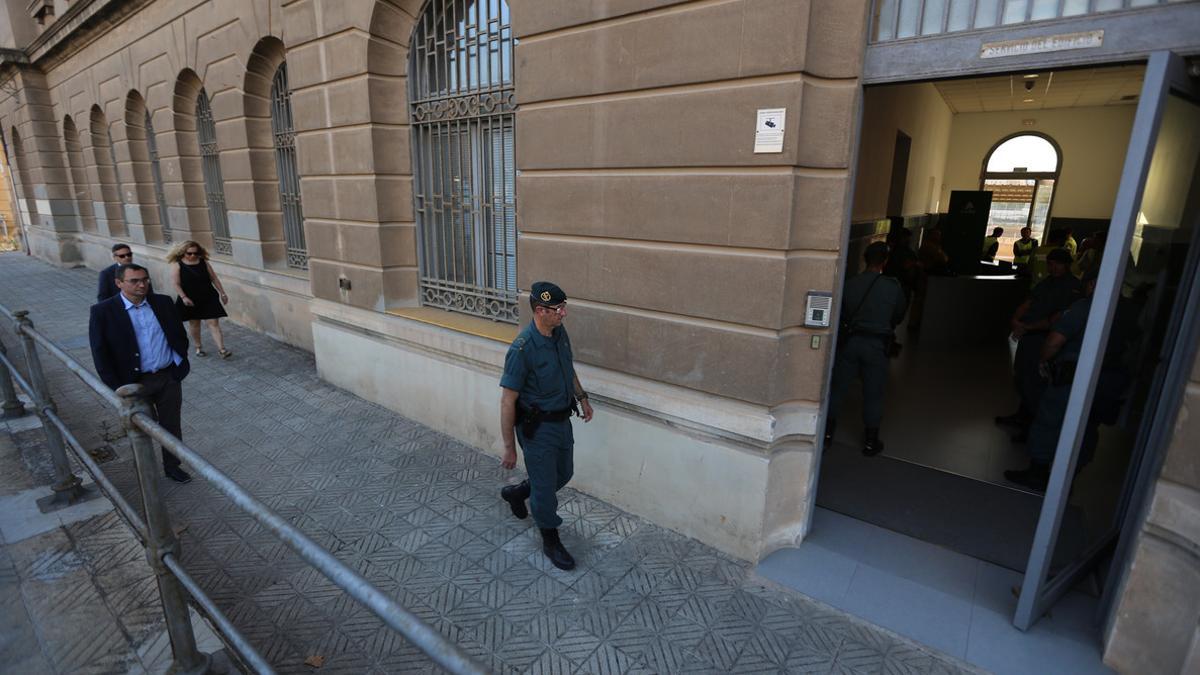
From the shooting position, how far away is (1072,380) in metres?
4.30

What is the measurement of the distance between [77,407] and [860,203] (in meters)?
9.57

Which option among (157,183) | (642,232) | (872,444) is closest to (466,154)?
(642,232)

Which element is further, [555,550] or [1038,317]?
[1038,317]

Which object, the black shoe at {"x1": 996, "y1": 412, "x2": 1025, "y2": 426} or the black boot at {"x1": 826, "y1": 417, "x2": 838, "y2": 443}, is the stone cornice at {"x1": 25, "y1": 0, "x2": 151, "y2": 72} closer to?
the black boot at {"x1": 826, "y1": 417, "x2": 838, "y2": 443}

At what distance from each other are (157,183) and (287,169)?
21.9 feet

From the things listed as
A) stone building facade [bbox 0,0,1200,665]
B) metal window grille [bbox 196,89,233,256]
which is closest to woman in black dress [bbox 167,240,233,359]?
stone building facade [bbox 0,0,1200,665]

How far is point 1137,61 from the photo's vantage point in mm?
2781

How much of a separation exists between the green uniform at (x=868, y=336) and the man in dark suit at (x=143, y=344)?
5527 millimetres

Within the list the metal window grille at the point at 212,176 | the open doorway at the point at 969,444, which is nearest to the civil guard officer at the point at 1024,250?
the open doorway at the point at 969,444

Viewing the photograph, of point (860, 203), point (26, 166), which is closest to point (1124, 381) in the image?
point (860, 203)

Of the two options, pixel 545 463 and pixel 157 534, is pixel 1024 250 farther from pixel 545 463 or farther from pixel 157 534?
pixel 157 534

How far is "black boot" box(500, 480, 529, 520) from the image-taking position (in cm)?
429

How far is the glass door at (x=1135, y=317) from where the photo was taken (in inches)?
108

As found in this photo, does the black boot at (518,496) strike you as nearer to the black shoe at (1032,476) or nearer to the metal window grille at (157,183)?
the black shoe at (1032,476)
